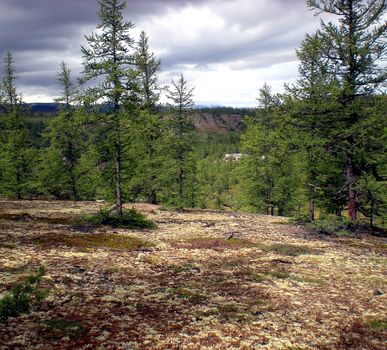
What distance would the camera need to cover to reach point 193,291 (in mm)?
11406

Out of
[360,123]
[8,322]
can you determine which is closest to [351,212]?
[360,123]

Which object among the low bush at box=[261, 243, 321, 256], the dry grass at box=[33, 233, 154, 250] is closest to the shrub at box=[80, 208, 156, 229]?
the dry grass at box=[33, 233, 154, 250]

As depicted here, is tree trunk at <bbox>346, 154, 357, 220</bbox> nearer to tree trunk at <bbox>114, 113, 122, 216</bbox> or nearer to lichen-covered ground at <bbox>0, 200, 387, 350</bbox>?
lichen-covered ground at <bbox>0, 200, 387, 350</bbox>

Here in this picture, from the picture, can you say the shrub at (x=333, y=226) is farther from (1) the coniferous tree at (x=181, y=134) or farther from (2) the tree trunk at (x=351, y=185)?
(1) the coniferous tree at (x=181, y=134)

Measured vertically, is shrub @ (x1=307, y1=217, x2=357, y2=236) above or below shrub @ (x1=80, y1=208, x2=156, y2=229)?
below

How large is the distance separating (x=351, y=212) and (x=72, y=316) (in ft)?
63.9

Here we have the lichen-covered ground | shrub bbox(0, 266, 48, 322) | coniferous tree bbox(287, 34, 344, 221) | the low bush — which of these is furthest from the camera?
coniferous tree bbox(287, 34, 344, 221)

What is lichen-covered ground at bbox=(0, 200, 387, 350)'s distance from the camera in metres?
8.12

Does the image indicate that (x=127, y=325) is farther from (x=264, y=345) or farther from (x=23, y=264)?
(x=23, y=264)

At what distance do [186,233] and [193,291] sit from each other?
34.8 feet

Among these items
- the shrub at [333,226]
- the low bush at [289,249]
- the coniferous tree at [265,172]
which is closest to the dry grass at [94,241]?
the low bush at [289,249]

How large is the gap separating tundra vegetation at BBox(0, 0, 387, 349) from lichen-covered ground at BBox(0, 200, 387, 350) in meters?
0.06

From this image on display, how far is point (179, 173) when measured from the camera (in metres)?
35.9

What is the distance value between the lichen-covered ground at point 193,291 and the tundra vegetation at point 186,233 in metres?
0.06
